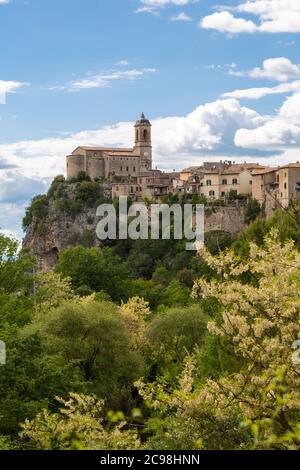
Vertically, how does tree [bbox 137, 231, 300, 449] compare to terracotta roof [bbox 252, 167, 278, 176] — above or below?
below

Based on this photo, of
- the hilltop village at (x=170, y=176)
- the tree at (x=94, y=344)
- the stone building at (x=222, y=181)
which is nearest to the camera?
the tree at (x=94, y=344)

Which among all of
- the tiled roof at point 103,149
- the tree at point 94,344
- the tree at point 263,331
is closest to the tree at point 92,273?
the tree at point 94,344

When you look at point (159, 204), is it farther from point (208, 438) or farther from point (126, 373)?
point (208, 438)

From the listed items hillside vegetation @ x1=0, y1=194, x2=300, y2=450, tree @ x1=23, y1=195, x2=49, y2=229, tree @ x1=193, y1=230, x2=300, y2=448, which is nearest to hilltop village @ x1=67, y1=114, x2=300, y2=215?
tree @ x1=23, y1=195, x2=49, y2=229

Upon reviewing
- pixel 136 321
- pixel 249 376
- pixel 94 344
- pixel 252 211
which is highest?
pixel 252 211

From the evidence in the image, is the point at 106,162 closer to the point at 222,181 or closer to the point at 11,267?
the point at 222,181

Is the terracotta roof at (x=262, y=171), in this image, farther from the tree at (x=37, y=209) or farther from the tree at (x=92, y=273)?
the tree at (x=92, y=273)

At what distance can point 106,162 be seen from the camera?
400ft

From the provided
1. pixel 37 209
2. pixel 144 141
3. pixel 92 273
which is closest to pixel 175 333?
pixel 92 273

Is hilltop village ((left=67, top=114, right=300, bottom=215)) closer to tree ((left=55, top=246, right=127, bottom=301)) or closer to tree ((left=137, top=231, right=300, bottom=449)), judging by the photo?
tree ((left=55, top=246, right=127, bottom=301))

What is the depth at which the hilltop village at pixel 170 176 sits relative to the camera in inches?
3815

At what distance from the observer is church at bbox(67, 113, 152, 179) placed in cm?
12119

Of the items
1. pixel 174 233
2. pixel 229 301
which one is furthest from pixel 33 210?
pixel 229 301

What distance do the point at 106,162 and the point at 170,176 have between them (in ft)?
33.2
